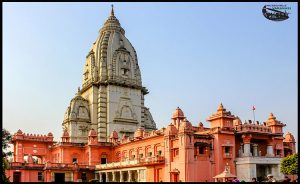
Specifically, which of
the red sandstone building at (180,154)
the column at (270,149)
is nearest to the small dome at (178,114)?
the red sandstone building at (180,154)

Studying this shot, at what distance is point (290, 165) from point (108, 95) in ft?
97.3

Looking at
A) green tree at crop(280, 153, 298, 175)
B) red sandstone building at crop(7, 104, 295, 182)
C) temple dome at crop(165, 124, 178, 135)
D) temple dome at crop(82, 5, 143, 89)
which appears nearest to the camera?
green tree at crop(280, 153, 298, 175)

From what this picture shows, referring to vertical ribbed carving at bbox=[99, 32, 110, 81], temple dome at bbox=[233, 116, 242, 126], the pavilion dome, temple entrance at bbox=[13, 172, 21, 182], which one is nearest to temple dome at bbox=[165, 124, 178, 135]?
temple dome at bbox=[233, 116, 242, 126]

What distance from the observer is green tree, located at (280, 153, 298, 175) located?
38766mm

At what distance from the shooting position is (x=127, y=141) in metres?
52.8

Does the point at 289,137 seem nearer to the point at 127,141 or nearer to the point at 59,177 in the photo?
the point at 127,141

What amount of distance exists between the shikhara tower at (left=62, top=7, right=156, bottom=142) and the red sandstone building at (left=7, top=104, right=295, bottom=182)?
18.6ft

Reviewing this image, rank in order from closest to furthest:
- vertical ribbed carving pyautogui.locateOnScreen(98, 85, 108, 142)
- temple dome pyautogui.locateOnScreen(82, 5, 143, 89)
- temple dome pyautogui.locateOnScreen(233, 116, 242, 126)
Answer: temple dome pyautogui.locateOnScreen(233, 116, 242, 126)
vertical ribbed carving pyautogui.locateOnScreen(98, 85, 108, 142)
temple dome pyautogui.locateOnScreen(82, 5, 143, 89)

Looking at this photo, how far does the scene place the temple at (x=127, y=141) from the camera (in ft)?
135

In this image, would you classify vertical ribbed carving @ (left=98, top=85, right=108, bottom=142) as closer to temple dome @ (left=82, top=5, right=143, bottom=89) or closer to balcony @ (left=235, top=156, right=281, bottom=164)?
temple dome @ (left=82, top=5, right=143, bottom=89)

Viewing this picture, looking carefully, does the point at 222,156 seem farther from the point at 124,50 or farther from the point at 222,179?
the point at 124,50

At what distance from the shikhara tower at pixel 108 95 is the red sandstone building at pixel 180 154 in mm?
5669

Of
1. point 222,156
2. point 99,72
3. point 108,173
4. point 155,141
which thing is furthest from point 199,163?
point 99,72

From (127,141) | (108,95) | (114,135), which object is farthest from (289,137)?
(108,95)
